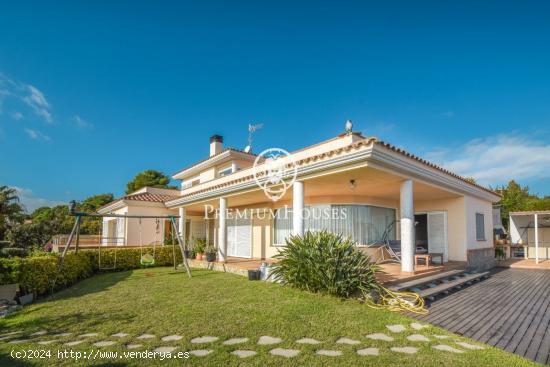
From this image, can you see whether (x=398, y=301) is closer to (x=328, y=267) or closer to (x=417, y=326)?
(x=417, y=326)

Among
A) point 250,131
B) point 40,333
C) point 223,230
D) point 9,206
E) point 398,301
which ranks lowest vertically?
point 40,333

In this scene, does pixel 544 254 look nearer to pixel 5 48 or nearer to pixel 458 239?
pixel 458 239

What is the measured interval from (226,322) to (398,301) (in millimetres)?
4004

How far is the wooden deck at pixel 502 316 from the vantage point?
5094 millimetres

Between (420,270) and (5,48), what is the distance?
18.0m

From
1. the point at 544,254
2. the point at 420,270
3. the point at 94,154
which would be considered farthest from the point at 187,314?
the point at 94,154

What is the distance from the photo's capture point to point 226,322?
5.96 metres

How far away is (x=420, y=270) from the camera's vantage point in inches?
388

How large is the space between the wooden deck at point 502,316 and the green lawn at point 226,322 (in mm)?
603

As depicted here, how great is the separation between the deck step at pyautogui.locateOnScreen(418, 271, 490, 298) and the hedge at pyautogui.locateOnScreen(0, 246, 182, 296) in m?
10.8

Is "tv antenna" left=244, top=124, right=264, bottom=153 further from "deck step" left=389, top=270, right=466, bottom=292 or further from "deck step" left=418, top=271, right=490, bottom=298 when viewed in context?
"deck step" left=418, top=271, right=490, bottom=298

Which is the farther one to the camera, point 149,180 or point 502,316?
point 149,180

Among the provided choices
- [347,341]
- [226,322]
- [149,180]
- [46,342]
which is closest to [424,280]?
[347,341]

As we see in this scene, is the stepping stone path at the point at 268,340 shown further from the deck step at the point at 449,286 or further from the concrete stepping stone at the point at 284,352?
the deck step at the point at 449,286
